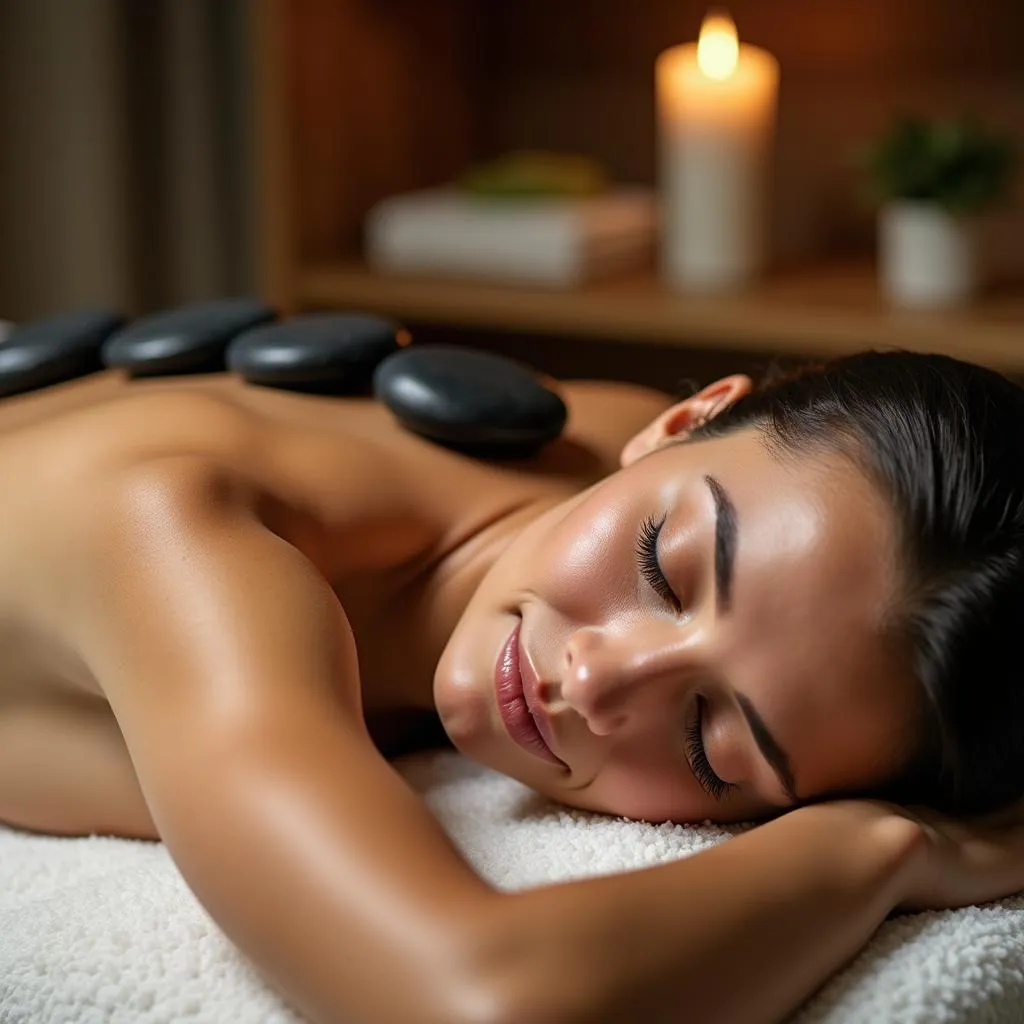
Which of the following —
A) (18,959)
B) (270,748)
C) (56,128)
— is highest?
(56,128)

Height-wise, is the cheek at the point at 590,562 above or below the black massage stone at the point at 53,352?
below

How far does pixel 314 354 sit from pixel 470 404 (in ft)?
0.43

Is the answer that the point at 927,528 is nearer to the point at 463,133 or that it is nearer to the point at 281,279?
the point at 281,279

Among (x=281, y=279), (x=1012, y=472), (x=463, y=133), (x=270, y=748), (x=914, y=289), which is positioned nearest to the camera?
(x=270, y=748)

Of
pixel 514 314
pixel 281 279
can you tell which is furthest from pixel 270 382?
pixel 281 279

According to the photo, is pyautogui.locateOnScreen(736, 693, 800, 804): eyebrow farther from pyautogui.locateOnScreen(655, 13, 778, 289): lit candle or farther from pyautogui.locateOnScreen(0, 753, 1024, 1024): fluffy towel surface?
pyautogui.locateOnScreen(655, 13, 778, 289): lit candle

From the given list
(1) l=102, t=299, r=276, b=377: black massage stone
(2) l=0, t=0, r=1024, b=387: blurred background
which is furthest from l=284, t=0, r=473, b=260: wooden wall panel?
(1) l=102, t=299, r=276, b=377: black massage stone

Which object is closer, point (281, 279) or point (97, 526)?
point (97, 526)

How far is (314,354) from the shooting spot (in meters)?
1.08

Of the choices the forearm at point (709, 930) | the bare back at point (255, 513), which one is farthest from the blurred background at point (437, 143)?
the forearm at point (709, 930)

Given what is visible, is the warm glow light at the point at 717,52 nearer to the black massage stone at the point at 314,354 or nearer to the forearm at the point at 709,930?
the black massage stone at the point at 314,354

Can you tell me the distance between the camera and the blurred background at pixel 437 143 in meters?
1.90

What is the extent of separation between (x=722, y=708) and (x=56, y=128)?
65.6 inches

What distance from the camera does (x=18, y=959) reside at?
749 millimetres
